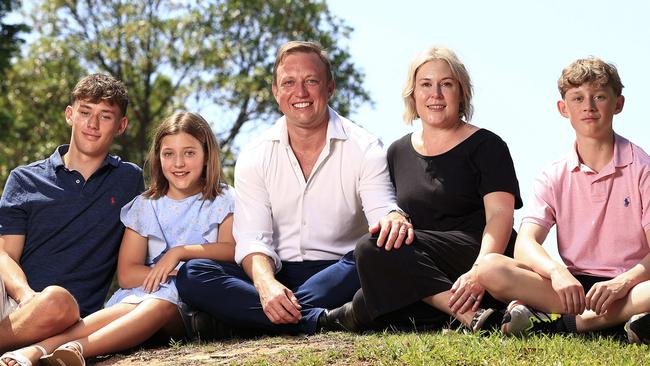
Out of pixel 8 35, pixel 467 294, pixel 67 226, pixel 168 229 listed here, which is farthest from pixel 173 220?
pixel 8 35

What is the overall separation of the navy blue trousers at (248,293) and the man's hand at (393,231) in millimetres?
516

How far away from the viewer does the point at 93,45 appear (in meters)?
23.4

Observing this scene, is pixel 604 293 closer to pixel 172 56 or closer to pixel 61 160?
pixel 61 160

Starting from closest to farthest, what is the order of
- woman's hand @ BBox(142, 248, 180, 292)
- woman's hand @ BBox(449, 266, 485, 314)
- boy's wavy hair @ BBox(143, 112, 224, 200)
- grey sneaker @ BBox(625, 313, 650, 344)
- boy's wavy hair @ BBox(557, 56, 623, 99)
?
grey sneaker @ BBox(625, 313, 650, 344)
woman's hand @ BBox(449, 266, 485, 314)
boy's wavy hair @ BBox(557, 56, 623, 99)
woman's hand @ BBox(142, 248, 180, 292)
boy's wavy hair @ BBox(143, 112, 224, 200)

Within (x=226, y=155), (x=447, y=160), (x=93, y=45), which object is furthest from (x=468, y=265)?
(x=93, y=45)

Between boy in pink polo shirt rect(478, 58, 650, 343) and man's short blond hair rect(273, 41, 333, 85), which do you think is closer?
boy in pink polo shirt rect(478, 58, 650, 343)

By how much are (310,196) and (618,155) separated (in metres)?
2.14

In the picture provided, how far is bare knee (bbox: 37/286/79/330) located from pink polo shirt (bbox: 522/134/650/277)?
3079mm

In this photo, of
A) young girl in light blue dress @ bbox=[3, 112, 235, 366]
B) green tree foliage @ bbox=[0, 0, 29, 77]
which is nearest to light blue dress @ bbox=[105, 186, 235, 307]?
young girl in light blue dress @ bbox=[3, 112, 235, 366]

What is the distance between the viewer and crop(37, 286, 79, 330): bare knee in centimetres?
607

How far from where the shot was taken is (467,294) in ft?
19.6

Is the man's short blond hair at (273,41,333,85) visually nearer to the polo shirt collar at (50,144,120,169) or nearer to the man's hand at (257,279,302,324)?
the polo shirt collar at (50,144,120,169)

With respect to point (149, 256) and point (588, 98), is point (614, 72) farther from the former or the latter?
point (149, 256)

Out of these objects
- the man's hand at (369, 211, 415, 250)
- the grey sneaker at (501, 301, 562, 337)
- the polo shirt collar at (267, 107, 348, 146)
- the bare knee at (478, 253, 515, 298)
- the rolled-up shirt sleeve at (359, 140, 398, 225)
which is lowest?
the grey sneaker at (501, 301, 562, 337)
